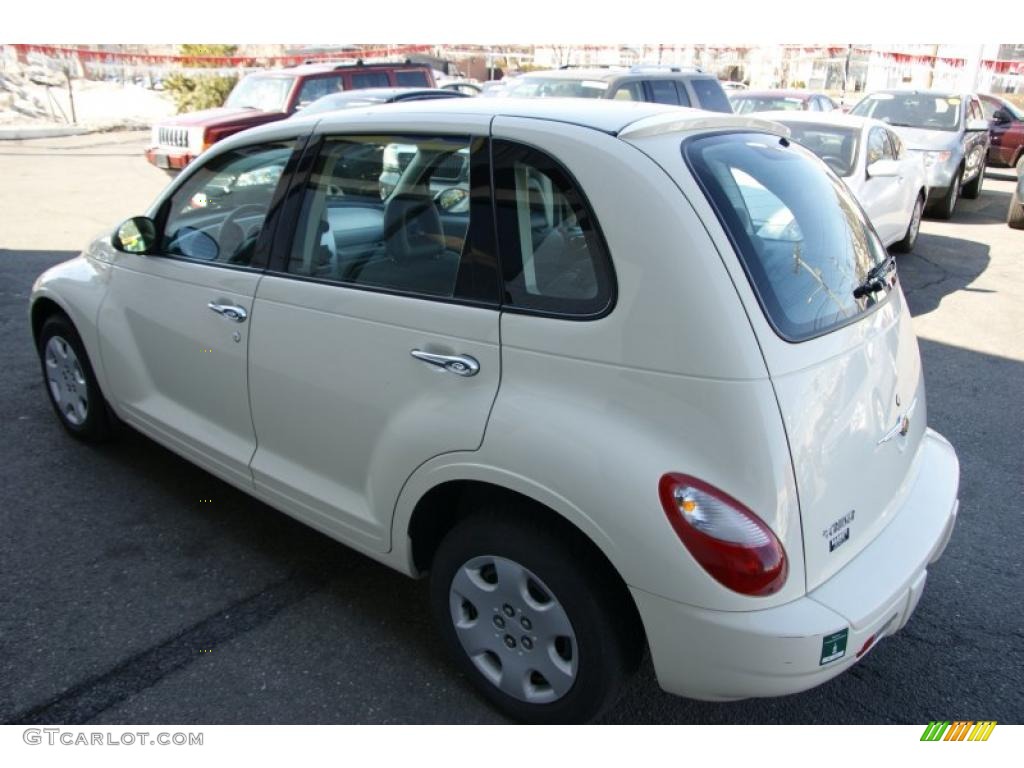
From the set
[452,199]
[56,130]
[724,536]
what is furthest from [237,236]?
[56,130]

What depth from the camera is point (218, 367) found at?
3131mm

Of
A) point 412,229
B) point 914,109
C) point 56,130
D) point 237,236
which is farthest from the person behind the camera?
point 56,130

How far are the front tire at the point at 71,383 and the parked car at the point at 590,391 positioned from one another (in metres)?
1.19

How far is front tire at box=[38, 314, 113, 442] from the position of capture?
3.97 metres

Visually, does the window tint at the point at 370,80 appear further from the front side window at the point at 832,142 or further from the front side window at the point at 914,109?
the front side window at the point at 832,142

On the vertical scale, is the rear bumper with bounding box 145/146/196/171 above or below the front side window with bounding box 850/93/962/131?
below

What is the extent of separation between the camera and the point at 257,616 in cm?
300

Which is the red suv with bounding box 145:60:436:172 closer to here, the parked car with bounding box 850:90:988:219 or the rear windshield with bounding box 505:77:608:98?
the rear windshield with bounding box 505:77:608:98

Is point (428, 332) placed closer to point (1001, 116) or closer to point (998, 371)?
point (998, 371)

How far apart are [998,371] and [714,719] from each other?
4249mm

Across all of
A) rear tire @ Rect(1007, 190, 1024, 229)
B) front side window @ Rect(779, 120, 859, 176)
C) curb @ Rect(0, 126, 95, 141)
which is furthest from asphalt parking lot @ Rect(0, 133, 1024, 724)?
curb @ Rect(0, 126, 95, 141)

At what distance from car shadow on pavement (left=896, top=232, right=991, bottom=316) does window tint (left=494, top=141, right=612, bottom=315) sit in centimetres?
560

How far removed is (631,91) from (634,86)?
3.5 inches

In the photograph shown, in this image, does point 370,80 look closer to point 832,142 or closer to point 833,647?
point 832,142
